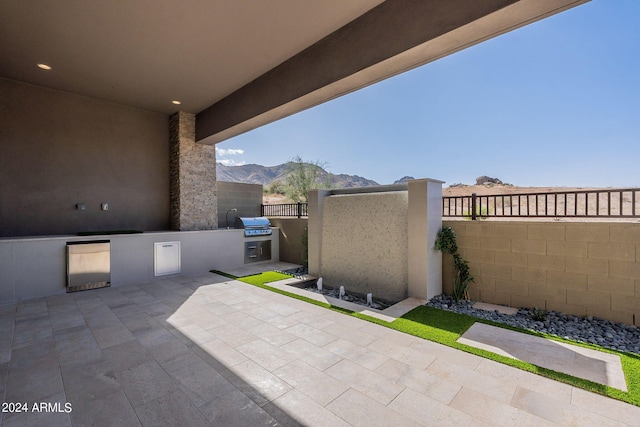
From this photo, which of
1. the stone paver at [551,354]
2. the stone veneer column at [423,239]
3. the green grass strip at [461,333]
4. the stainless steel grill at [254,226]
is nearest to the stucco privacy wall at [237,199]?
the stainless steel grill at [254,226]

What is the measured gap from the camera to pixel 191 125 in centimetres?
664

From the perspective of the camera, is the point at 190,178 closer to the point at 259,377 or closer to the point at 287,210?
the point at 287,210

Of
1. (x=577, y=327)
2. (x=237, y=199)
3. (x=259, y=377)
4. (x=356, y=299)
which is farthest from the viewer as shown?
(x=237, y=199)

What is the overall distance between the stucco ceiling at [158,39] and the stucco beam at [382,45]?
6.9 inches

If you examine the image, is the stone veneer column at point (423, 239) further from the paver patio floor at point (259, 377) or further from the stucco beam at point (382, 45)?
the stucco beam at point (382, 45)

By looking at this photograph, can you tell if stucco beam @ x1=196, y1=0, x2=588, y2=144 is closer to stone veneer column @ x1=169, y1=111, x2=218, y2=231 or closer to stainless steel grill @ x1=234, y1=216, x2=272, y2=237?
stone veneer column @ x1=169, y1=111, x2=218, y2=231

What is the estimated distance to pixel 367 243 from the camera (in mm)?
4793

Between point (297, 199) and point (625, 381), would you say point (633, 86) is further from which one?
point (297, 199)

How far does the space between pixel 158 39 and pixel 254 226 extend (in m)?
4.35

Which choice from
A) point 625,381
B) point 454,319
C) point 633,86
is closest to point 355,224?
point 454,319

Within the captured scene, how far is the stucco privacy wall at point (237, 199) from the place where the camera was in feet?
26.5

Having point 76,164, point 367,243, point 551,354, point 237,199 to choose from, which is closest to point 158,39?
point 76,164

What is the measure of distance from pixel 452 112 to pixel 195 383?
21190 mm

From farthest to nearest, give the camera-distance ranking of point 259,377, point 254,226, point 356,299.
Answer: point 254,226 → point 356,299 → point 259,377
